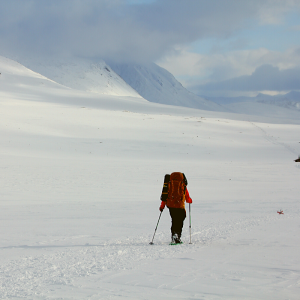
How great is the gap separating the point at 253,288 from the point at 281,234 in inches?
124

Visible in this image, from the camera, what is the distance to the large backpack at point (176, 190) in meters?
6.48

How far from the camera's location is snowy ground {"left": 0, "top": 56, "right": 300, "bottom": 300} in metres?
4.34

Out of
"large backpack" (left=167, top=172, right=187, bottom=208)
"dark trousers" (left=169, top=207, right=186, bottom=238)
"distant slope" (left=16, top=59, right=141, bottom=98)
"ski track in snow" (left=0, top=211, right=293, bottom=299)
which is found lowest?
"ski track in snow" (left=0, top=211, right=293, bottom=299)

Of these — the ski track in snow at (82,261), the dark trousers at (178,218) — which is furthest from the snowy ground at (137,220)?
the dark trousers at (178,218)

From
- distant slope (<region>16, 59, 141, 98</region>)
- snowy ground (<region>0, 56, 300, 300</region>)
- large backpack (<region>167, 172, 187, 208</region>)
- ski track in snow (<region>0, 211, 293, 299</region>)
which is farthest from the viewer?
distant slope (<region>16, 59, 141, 98</region>)

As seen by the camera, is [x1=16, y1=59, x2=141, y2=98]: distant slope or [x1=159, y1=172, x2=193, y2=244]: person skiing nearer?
[x1=159, y1=172, x2=193, y2=244]: person skiing

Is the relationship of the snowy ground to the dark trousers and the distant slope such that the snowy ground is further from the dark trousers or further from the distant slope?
the distant slope

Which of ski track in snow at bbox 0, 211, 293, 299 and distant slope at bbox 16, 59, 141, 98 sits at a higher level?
distant slope at bbox 16, 59, 141, 98

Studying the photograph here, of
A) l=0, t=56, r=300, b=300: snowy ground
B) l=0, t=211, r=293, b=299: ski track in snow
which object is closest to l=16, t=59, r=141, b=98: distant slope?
l=0, t=56, r=300, b=300: snowy ground

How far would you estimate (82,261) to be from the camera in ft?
17.1

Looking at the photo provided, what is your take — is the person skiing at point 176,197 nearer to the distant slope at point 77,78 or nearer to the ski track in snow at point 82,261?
the ski track in snow at point 82,261

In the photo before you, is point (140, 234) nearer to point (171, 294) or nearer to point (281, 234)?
point (281, 234)

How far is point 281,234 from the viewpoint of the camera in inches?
277

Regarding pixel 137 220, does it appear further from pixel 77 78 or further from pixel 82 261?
pixel 77 78
